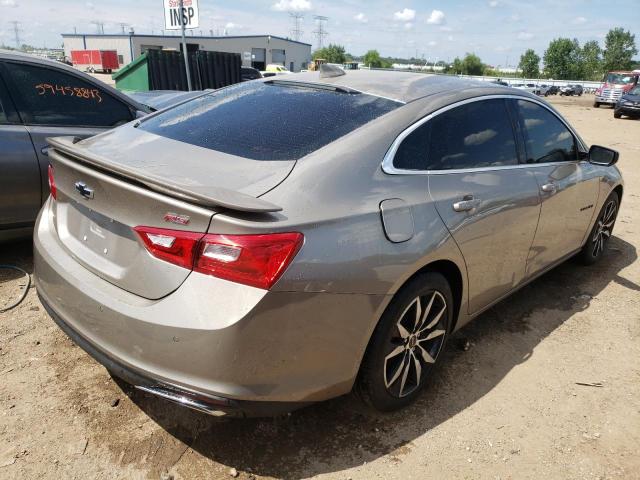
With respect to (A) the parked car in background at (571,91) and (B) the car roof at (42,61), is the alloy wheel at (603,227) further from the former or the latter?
(A) the parked car in background at (571,91)

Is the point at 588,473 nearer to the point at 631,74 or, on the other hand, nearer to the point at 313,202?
the point at 313,202

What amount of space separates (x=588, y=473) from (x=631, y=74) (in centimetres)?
3930

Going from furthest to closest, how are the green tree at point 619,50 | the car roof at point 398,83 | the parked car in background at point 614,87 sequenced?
the green tree at point 619,50 → the parked car in background at point 614,87 → the car roof at point 398,83

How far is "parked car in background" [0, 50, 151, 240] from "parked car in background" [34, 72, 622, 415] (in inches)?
54.9

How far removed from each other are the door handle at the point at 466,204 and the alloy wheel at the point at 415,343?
0.44 meters

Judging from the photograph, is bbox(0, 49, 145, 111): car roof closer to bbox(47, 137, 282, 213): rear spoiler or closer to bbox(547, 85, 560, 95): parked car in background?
bbox(47, 137, 282, 213): rear spoiler

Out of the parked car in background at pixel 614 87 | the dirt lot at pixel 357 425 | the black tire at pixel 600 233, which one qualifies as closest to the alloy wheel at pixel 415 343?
the dirt lot at pixel 357 425

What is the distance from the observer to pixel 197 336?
1829 mm

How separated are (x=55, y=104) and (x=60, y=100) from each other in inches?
2.4

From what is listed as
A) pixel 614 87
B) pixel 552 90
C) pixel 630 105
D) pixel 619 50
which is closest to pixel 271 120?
pixel 630 105

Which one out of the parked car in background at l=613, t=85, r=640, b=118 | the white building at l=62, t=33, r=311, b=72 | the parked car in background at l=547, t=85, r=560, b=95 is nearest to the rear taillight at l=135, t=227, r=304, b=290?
the parked car in background at l=613, t=85, r=640, b=118

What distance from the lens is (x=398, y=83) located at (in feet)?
9.37

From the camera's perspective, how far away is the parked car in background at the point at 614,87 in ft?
103

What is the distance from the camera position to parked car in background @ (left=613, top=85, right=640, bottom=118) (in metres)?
22.8
